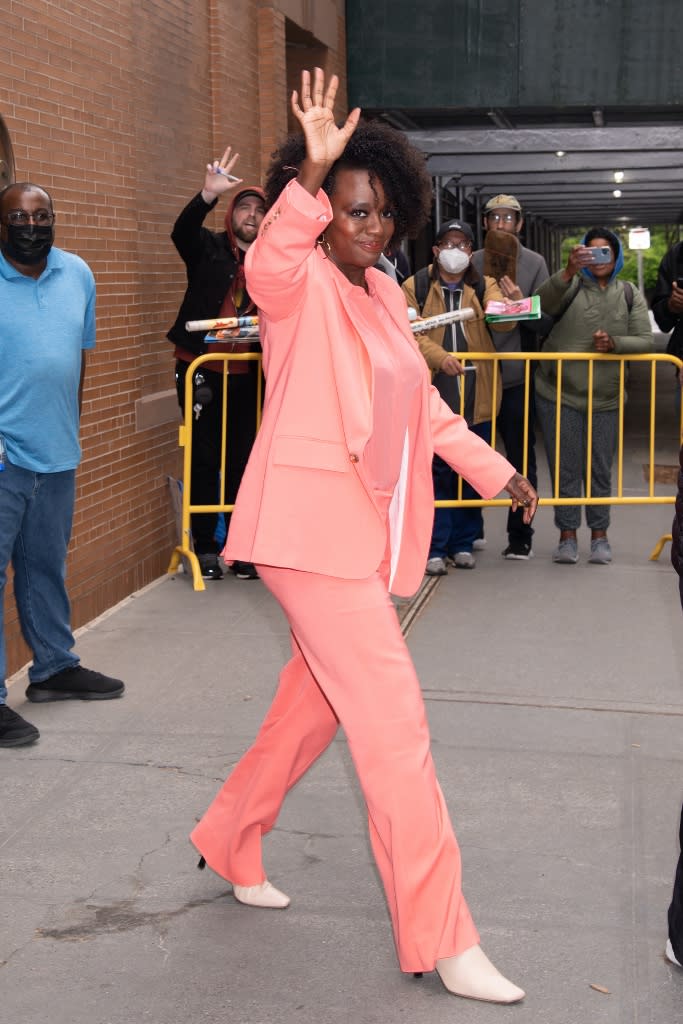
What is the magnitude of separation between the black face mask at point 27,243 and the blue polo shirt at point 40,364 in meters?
0.06

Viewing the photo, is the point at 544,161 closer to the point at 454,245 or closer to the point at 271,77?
the point at 271,77

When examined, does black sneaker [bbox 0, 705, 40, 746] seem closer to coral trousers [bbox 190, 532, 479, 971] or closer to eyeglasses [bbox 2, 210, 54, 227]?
eyeglasses [bbox 2, 210, 54, 227]

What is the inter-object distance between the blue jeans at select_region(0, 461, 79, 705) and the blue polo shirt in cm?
10

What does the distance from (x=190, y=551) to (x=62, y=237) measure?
2.13 meters

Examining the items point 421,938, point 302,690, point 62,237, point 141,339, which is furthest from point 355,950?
point 141,339

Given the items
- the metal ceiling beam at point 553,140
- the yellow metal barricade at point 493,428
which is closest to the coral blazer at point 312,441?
the yellow metal barricade at point 493,428

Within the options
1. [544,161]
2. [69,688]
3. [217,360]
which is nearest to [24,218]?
[69,688]

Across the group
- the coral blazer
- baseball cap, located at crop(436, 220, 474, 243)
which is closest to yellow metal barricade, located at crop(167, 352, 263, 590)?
baseball cap, located at crop(436, 220, 474, 243)

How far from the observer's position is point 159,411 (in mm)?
8516

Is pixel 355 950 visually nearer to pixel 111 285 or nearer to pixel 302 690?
pixel 302 690

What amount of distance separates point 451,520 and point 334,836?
4.43 metres

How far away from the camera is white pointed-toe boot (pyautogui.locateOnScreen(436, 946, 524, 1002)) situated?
3.44 metres

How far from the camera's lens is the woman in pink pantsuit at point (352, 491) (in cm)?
332

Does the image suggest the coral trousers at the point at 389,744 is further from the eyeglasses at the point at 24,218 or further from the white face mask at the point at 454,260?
the white face mask at the point at 454,260
